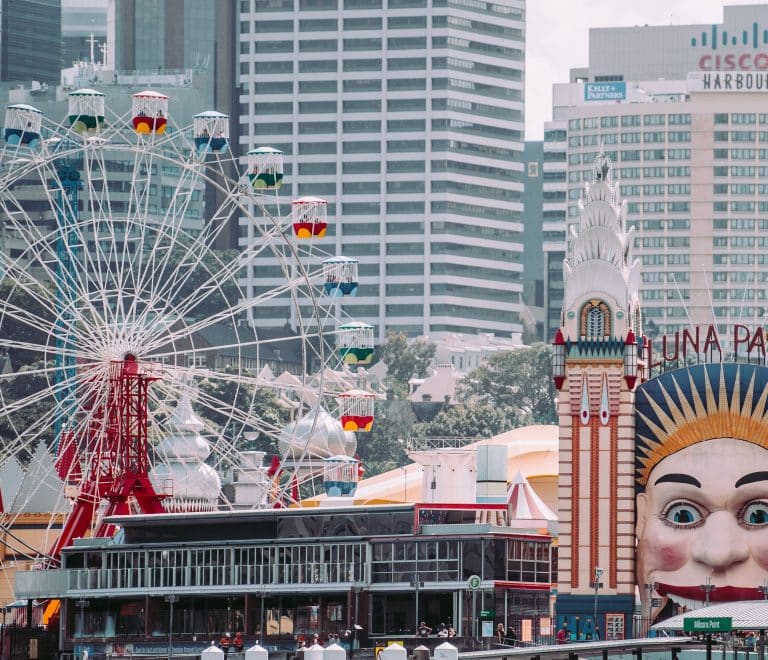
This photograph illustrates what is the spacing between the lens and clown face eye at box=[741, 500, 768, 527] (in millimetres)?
113000

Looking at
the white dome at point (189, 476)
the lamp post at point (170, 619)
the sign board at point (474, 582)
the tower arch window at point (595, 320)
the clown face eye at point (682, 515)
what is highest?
the tower arch window at point (595, 320)

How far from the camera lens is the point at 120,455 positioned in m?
128

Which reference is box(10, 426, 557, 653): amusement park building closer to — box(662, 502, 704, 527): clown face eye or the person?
the person

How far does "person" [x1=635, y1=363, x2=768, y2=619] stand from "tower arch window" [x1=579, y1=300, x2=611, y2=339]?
3730 millimetres

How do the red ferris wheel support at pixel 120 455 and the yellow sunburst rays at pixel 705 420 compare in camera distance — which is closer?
the yellow sunburst rays at pixel 705 420

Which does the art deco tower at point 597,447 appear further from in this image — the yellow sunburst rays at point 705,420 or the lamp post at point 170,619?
the lamp post at point 170,619

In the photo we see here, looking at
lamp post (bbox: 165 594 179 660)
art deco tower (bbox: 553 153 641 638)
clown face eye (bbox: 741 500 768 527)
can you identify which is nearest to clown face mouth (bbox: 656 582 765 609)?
art deco tower (bbox: 553 153 641 638)

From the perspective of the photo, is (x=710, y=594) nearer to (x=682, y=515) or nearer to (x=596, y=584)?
(x=682, y=515)

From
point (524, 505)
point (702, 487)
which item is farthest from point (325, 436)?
point (702, 487)

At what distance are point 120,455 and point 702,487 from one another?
32.0 meters

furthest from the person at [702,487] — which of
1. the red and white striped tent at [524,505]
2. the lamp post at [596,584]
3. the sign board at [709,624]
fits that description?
the sign board at [709,624]

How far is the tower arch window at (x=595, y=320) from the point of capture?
115 m

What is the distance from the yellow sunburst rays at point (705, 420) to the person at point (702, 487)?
5 cm

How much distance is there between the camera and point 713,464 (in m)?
114
